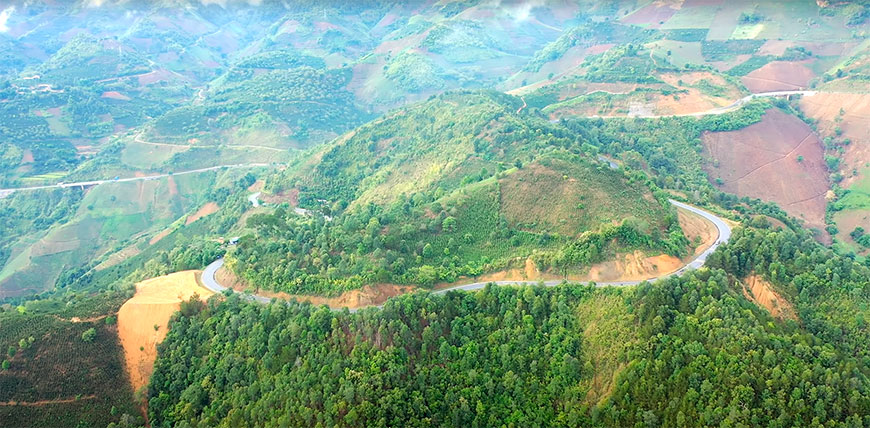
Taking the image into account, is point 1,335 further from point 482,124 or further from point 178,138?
point 178,138

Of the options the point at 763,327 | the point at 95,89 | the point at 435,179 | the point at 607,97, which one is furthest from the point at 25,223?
the point at 763,327

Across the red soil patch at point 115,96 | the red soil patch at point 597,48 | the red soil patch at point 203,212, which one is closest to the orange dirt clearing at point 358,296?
the red soil patch at point 203,212

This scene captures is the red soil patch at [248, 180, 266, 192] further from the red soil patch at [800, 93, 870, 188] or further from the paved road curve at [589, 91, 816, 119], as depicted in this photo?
the red soil patch at [800, 93, 870, 188]

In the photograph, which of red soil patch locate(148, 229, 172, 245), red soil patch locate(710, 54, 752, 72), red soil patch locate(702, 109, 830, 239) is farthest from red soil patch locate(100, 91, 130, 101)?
red soil patch locate(710, 54, 752, 72)

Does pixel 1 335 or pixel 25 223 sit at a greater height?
pixel 1 335

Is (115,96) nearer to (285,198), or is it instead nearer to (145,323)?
(285,198)

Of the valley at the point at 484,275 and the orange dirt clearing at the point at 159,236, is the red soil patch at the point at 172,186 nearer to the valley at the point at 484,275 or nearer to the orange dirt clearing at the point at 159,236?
the valley at the point at 484,275

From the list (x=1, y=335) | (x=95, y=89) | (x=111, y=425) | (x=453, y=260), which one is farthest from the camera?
(x=95, y=89)
